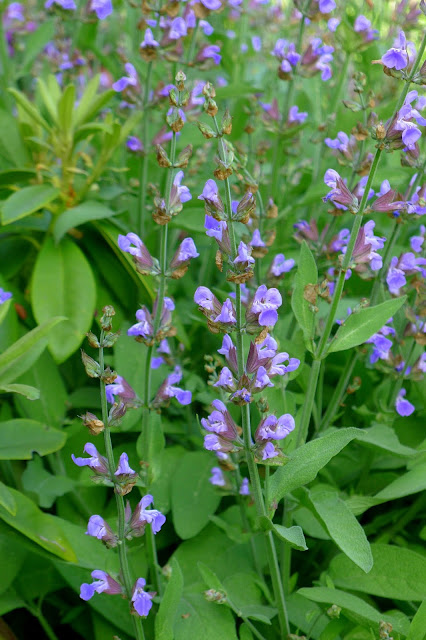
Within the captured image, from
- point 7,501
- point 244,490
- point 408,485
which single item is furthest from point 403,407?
point 7,501

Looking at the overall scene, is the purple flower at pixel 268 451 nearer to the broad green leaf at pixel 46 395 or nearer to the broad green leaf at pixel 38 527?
the broad green leaf at pixel 38 527

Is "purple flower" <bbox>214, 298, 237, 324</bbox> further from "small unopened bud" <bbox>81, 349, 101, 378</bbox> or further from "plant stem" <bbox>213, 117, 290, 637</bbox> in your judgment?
"small unopened bud" <bbox>81, 349, 101, 378</bbox>

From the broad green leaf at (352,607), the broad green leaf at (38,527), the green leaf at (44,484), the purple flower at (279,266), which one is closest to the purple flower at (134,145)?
the purple flower at (279,266)

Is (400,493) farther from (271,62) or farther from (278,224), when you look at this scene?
(271,62)

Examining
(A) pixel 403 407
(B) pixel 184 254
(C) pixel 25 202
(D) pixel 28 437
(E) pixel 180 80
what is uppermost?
(E) pixel 180 80

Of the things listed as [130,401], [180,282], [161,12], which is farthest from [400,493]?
[161,12]

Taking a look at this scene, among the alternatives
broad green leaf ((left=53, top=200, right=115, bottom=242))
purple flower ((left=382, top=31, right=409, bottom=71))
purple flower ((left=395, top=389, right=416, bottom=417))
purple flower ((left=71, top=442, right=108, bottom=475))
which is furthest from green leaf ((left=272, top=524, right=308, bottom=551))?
broad green leaf ((left=53, top=200, right=115, bottom=242))

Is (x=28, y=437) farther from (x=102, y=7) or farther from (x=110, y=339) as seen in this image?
(x=102, y=7)
